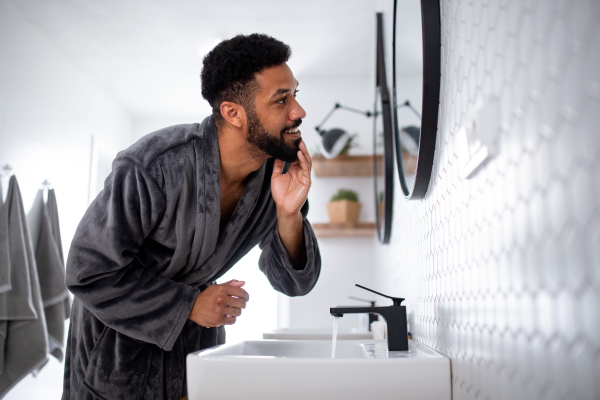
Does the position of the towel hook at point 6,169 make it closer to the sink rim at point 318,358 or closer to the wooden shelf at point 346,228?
the wooden shelf at point 346,228

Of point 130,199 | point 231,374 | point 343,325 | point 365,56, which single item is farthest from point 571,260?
point 365,56

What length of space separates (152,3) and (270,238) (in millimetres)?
1595

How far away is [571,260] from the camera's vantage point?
342mm

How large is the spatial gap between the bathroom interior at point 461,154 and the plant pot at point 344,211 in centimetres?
4

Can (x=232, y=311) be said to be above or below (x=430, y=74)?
below

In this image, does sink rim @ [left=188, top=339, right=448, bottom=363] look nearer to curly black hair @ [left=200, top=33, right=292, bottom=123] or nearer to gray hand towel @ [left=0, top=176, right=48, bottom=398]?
curly black hair @ [left=200, top=33, right=292, bottom=123]

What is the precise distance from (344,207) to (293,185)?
4.48 ft

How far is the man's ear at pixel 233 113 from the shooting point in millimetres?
1021

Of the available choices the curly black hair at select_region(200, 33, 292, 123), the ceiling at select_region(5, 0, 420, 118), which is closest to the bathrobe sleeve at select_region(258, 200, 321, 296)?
the curly black hair at select_region(200, 33, 292, 123)

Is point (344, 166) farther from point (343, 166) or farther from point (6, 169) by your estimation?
point (6, 169)

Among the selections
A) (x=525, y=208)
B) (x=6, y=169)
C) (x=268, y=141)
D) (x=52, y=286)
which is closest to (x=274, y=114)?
(x=268, y=141)

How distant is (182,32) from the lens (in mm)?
2377

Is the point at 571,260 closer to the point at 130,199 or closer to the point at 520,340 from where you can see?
the point at 520,340

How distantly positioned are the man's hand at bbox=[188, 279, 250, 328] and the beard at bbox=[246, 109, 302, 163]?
1.08ft
